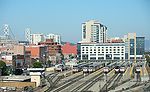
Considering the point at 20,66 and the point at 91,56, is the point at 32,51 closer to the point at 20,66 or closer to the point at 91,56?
the point at 20,66

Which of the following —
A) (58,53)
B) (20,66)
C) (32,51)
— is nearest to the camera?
(20,66)

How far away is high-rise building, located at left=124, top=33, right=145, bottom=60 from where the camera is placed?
106 feet

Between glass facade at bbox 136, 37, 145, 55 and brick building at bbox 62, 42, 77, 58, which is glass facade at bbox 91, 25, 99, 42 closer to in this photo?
brick building at bbox 62, 42, 77, 58

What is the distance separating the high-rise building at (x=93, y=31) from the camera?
3631 cm

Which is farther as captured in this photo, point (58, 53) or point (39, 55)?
point (58, 53)

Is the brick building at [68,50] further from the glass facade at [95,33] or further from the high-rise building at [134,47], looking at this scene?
the high-rise building at [134,47]

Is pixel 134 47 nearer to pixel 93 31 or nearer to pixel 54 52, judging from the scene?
pixel 93 31

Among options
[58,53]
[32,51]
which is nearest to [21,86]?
[32,51]

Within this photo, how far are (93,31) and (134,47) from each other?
4975mm

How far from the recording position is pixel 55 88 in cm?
1012

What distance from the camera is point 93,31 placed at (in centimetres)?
3650

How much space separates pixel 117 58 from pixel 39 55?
932 cm

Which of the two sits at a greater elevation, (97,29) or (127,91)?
(97,29)

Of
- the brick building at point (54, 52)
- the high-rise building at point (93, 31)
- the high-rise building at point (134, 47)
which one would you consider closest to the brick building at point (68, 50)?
the high-rise building at point (93, 31)
